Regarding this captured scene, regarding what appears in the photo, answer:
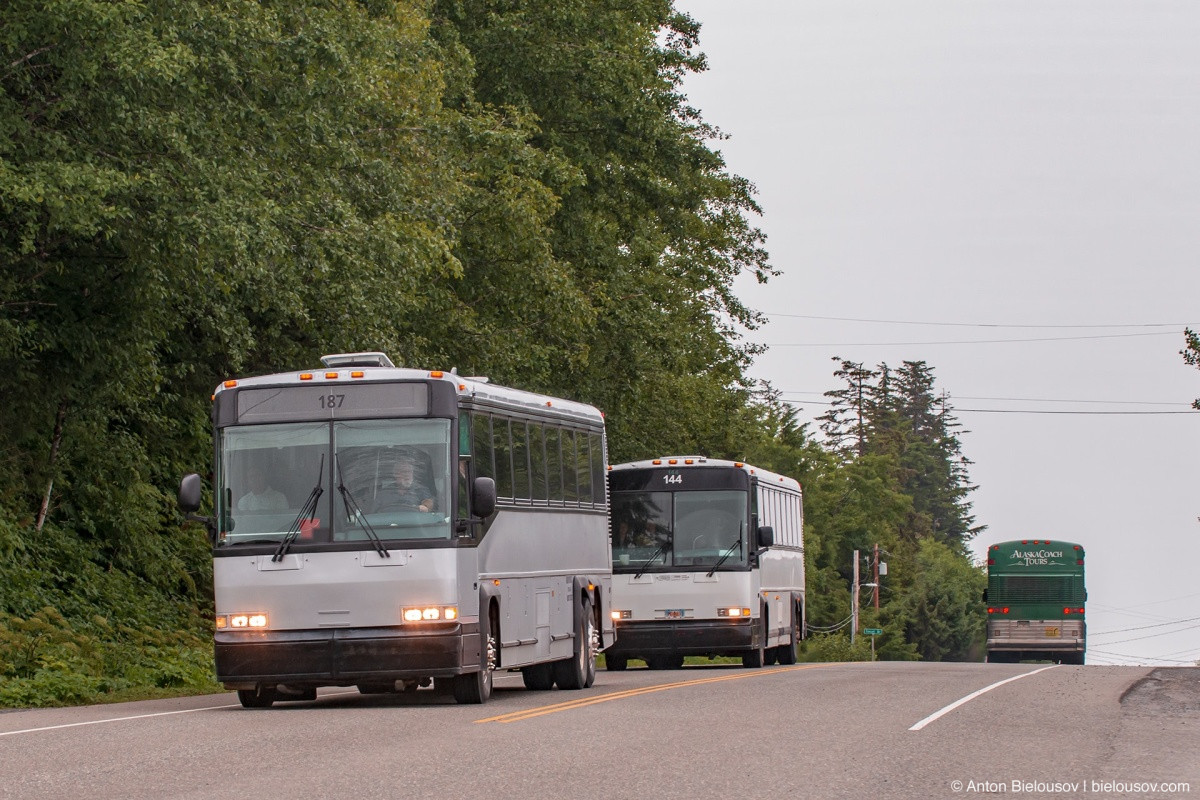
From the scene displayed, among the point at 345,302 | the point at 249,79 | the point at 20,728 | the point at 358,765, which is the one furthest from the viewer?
the point at 345,302

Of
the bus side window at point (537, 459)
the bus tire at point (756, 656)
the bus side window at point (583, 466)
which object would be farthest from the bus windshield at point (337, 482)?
the bus tire at point (756, 656)

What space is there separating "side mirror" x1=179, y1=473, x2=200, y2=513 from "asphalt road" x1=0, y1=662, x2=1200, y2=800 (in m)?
1.92

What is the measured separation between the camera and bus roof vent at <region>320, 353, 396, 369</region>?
19344 mm

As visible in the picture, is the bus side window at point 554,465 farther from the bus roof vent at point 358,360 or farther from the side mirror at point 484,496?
the side mirror at point 484,496

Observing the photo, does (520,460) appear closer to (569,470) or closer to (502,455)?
(502,455)

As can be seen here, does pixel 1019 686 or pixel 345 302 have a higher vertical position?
pixel 345 302

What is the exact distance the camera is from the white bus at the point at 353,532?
1750 centimetres

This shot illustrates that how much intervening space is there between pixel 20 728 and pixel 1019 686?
1239 centimetres

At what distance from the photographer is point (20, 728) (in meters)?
15.3

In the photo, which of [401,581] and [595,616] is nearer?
[401,581]

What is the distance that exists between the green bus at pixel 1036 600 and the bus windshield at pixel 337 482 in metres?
40.9

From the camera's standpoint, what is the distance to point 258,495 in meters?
17.9

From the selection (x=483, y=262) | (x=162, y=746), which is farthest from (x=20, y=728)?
(x=483, y=262)

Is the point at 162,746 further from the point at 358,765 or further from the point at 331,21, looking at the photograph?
the point at 331,21
